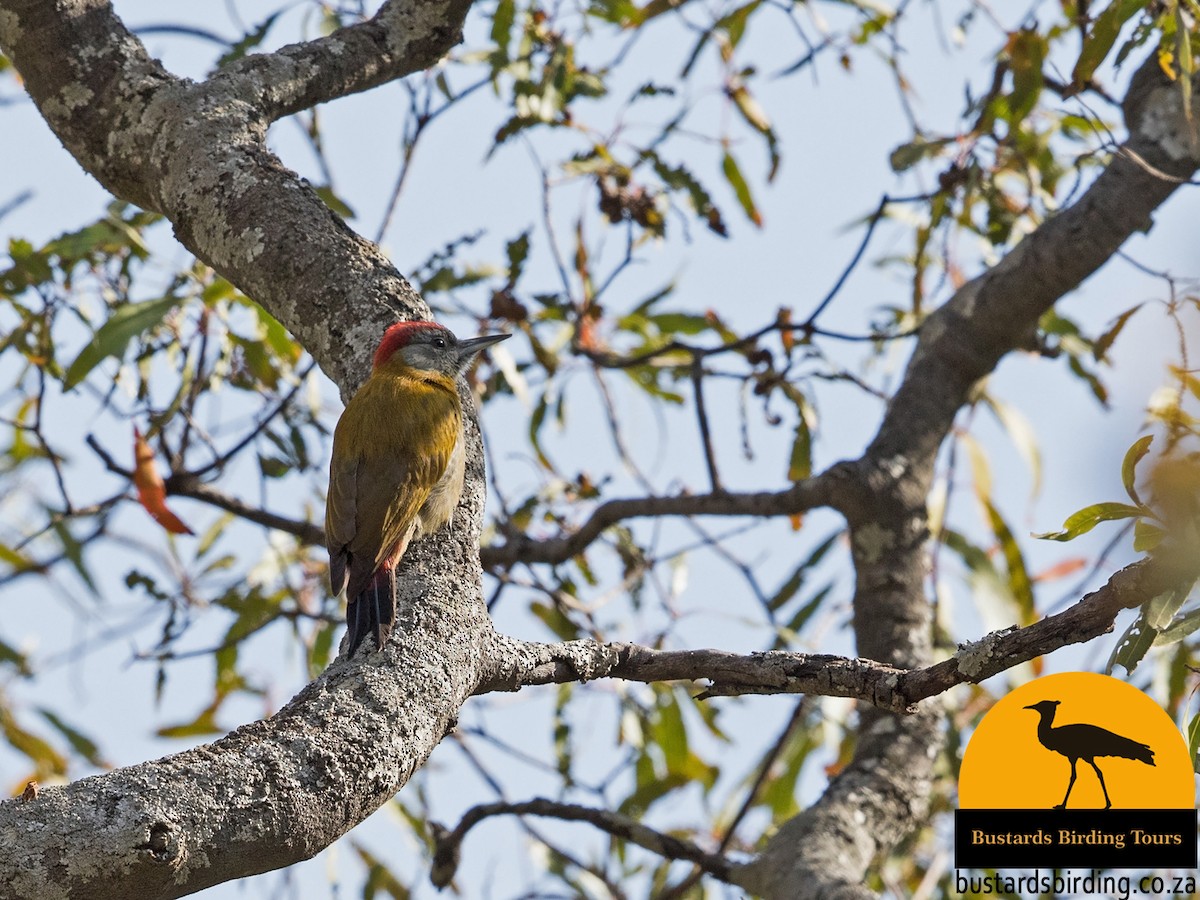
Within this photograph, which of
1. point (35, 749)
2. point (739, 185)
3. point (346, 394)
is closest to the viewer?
point (346, 394)

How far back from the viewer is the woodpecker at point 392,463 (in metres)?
2.55

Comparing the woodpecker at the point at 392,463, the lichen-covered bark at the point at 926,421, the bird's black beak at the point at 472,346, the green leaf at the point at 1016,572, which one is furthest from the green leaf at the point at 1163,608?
the green leaf at the point at 1016,572

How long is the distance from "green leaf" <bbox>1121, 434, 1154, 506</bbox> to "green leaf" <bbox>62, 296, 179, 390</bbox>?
2.80 metres

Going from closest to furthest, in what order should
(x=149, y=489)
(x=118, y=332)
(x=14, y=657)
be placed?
(x=149, y=489) → (x=118, y=332) → (x=14, y=657)

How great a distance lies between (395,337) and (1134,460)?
141 centimetres

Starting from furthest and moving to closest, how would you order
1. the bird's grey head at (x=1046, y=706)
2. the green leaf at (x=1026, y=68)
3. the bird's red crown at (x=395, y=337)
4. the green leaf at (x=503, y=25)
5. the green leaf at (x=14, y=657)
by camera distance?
the green leaf at (x=14, y=657) < the green leaf at (x=503, y=25) < the green leaf at (x=1026, y=68) < the bird's red crown at (x=395, y=337) < the bird's grey head at (x=1046, y=706)

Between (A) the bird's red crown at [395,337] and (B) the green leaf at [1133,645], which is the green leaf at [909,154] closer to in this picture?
(A) the bird's red crown at [395,337]

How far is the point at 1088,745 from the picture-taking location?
2.18m

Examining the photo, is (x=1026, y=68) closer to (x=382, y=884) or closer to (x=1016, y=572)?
(x=1016, y=572)

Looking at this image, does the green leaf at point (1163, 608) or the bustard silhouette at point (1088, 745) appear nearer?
the green leaf at point (1163, 608)

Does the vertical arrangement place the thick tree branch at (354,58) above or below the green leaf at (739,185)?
below

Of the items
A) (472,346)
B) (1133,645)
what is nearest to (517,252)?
(472,346)

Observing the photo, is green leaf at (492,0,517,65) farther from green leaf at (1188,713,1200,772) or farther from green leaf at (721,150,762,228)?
green leaf at (1188,713,1200,772)

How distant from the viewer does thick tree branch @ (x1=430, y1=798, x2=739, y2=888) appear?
3.00 m
